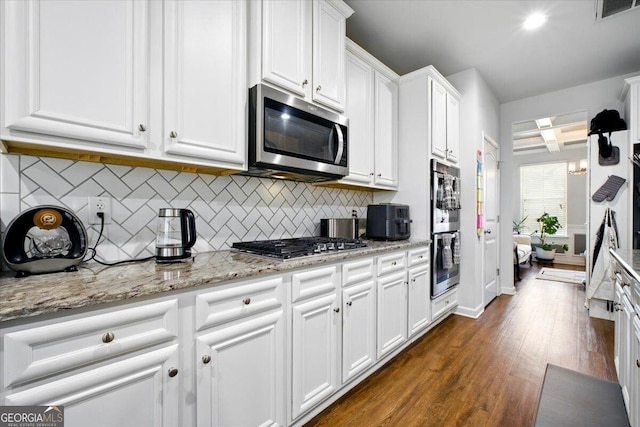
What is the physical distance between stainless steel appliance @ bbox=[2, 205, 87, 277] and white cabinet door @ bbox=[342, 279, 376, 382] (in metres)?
1.31

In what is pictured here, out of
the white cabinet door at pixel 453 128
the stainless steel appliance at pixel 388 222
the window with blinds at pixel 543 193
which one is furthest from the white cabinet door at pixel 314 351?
the window with blinds at pixel 543 193

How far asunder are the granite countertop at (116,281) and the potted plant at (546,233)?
7031 mm

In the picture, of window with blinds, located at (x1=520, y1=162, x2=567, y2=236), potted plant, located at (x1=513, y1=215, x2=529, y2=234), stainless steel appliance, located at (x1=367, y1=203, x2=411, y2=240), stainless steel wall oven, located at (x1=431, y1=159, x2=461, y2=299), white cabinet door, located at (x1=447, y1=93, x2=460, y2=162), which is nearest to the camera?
stainless steel appliance, located at (x1=367, y1=203, x2=411, y2=240)

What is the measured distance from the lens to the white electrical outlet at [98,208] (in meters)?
1.29

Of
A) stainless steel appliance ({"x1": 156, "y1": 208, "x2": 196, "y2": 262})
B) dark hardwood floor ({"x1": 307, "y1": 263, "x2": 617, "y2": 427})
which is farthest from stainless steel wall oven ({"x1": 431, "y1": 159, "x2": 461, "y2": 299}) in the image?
stainless steel appliance ({"x1": 156, "y1": 208, "x2": 196, "y2": 262})

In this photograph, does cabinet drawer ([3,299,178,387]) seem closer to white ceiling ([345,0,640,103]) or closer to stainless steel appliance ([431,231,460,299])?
stainless steel appliance ([431,231,460,299])

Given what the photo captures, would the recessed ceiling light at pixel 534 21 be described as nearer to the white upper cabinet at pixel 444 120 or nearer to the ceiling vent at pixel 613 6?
the ceiling vent at pixel 613 6

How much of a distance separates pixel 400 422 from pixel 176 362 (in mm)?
1285

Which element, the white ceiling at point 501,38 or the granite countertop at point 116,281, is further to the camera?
the white ceiling at point 501,38

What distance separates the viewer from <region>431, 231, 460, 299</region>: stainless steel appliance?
8.78 feet

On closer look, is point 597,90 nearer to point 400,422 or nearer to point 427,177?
point 427,177

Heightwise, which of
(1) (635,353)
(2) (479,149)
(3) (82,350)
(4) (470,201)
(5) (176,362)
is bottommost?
(1) (635,353)

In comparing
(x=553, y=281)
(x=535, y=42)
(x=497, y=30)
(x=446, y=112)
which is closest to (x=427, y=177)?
(x=446, y=112)

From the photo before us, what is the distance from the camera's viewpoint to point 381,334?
1997 mm
